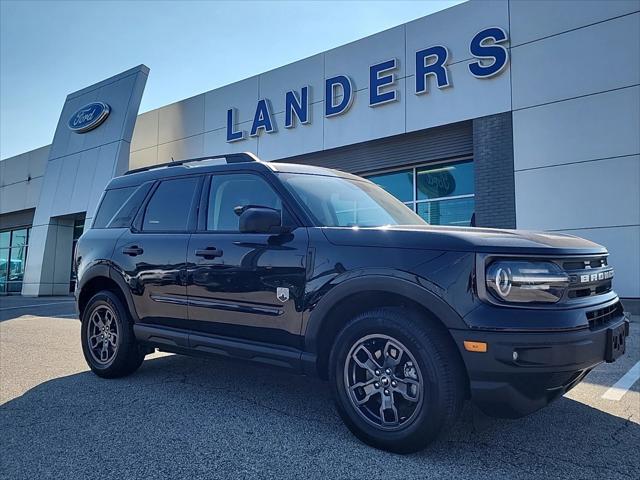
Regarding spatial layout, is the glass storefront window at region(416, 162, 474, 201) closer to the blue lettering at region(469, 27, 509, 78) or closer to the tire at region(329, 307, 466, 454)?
the blue lettering at region(469, 27, 509, 78)

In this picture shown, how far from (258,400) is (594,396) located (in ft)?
9.29

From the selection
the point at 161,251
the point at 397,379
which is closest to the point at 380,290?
the point at 397,379

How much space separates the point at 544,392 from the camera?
8.04 ft

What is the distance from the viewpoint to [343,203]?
367 centimetres

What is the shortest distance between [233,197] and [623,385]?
12.9 ft

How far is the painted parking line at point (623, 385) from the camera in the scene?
13.0 feet

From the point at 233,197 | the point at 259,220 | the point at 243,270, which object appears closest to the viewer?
the point at 259,220

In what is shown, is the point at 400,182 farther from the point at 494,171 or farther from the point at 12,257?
the point at 12,257

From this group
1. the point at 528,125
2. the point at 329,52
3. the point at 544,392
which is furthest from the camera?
the point at 329,52

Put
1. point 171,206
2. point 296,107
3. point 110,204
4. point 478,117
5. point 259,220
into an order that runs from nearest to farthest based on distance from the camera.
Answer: point 259,220, point 171,206, point 110,204, point 478,117, point 296,107

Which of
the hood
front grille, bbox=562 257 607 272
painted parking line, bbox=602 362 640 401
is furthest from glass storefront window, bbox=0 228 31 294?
front grille, bbox=562 257 607 272

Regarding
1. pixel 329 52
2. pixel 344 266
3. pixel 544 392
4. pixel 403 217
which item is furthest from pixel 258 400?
pixel 329 52

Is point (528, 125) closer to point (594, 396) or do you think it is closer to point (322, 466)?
point (594, 396)

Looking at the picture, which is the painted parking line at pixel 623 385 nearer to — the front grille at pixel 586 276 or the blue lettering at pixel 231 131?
the front grille at pixel 586 276
